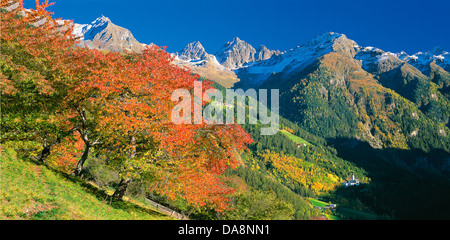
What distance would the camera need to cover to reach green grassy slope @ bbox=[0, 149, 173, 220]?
11228 mm

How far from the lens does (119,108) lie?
1744cm

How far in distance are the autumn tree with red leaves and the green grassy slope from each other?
3069 millimetres

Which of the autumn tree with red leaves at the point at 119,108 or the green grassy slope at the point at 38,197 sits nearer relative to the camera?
the green grassy slope at the point at 38,197

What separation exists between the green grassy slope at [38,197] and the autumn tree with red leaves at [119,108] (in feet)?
10.1

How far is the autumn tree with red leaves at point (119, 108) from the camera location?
17359 mm

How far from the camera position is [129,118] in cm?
1625

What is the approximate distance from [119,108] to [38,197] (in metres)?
7.10

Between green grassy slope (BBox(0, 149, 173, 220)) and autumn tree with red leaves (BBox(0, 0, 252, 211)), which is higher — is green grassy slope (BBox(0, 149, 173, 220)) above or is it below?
below

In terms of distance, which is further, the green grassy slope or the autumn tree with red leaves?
the autumn tree with red leaves
